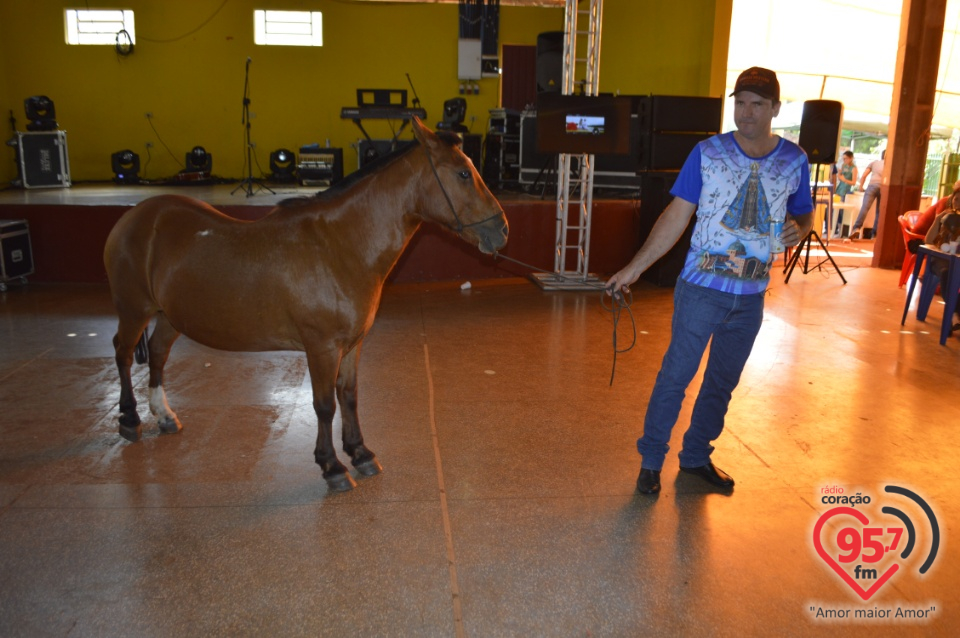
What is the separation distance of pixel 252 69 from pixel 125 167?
2687 mm

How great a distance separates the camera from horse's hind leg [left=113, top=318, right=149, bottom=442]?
3539mm

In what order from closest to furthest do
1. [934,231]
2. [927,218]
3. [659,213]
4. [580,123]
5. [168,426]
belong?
[168,426] < [934,231] < [580,123] < [927,218] < [659,213]

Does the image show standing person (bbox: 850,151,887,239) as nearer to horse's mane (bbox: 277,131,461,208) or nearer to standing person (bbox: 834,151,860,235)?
standing person (bbox: 834,151,860,235)

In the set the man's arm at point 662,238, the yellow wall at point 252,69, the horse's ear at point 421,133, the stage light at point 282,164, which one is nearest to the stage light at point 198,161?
the yellow wall at point 252,69

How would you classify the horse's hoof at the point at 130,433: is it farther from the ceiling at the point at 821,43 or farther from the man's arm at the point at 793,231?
the ceiling at the point at 821,43

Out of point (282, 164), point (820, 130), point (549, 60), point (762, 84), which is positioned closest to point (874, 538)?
point (762, 84)

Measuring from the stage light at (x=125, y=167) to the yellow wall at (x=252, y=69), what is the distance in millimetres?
810

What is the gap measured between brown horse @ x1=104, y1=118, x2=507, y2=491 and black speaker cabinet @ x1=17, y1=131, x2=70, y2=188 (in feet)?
29.8

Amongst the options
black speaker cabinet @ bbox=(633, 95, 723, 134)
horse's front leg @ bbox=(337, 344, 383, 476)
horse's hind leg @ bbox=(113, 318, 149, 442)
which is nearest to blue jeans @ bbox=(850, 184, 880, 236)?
black speaker cabinet @ bbox=(633, 95, 723, 134)

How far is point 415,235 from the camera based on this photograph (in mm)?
7754

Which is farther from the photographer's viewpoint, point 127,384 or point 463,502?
point 127,384

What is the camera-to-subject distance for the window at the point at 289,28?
1227 cm

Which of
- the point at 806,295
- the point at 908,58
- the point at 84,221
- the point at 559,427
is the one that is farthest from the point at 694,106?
the point at 84,221

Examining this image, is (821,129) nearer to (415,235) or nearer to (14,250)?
(415,235)
